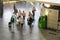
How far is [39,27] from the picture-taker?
36.3ft

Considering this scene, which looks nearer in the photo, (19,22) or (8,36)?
(8,36)

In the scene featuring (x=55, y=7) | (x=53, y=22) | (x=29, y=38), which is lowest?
(x=29, y=38)

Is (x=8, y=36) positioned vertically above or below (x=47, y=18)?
below

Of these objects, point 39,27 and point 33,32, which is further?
point 39,27

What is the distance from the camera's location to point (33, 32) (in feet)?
33.2

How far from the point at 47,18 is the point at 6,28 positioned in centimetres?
244

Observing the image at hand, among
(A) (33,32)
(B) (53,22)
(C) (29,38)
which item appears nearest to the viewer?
(C) (29,38)

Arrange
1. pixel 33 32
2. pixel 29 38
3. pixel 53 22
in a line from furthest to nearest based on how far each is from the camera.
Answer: pixel 53 22 → pixel 33 32 → pixel 29 38

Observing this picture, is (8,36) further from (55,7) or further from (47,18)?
(55,7)

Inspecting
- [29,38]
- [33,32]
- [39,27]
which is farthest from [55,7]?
[29,38]

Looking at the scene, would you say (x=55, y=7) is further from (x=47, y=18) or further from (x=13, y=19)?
(x=13, y=19)

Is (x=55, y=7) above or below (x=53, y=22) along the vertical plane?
above

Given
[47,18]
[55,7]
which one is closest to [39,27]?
[47,18]

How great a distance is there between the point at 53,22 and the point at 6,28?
2.69 meters
